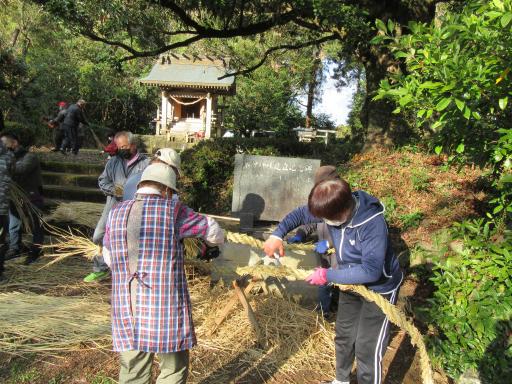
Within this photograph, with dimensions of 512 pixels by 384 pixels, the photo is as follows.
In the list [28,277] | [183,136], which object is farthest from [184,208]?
[183,136]

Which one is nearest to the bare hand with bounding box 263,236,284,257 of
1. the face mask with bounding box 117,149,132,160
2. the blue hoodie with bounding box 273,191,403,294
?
the blue hoodie with bounding box 273,191,403,294

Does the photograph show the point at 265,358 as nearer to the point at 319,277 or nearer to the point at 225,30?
the point at 319,277

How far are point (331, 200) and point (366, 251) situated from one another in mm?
383

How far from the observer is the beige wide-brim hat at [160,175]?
2.23m

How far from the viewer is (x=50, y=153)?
11.7 metres

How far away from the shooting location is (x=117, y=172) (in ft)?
15.6

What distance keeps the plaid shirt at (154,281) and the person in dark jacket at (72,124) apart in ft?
33.7

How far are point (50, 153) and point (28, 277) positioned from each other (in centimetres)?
737

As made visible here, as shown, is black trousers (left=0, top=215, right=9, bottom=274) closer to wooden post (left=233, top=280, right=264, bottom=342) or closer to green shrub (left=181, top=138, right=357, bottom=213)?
wooden post (left=233, top=280, right=264, bottom=342)

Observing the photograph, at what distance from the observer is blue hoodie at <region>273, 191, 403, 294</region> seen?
97.0 inches

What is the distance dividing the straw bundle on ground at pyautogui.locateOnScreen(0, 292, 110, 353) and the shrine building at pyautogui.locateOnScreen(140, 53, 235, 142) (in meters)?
15.5

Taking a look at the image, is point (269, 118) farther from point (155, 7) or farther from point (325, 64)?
point (155, 7)

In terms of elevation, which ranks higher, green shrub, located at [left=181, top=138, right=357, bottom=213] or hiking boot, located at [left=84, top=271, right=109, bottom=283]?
green shrub, located at [left=181, top=138, right=357, bottom=213]

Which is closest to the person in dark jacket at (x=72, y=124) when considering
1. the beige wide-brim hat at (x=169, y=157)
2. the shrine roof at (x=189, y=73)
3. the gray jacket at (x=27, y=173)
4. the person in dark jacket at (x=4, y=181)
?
the gray jacket at (x=27, y=173)
